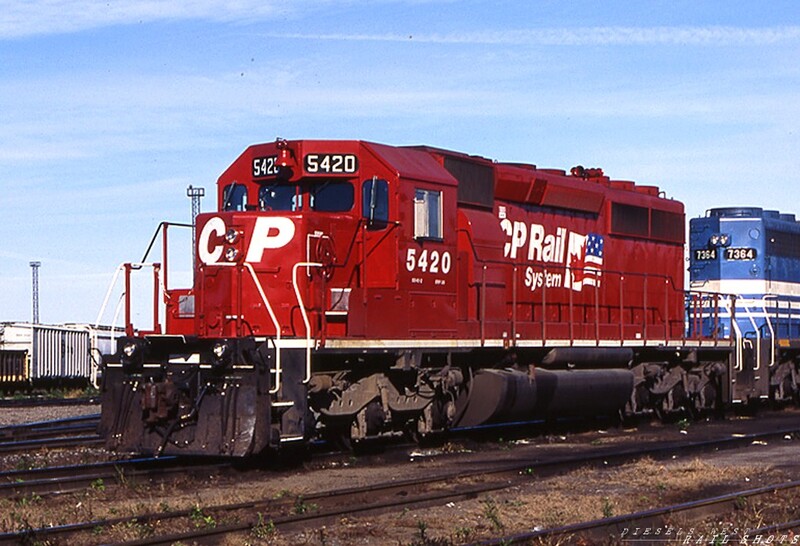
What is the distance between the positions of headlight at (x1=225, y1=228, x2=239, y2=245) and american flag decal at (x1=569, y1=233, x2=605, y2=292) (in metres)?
6.49

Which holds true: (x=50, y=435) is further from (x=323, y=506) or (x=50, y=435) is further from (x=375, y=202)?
(x=323, y=506)

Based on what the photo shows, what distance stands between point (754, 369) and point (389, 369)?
30.7 ft

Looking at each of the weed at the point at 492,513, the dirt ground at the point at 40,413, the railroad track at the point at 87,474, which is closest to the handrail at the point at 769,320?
the railroad track at the point at 87,474

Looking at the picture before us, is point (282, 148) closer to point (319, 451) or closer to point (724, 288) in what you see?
point (319, 451)

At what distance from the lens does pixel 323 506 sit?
1026 cm

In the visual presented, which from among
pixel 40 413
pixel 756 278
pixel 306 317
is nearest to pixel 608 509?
pixel 306 317

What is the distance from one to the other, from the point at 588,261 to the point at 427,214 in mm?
4941

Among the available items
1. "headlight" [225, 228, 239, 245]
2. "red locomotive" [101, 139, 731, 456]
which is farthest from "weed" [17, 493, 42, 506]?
"headlight" [225, 228, 239, 245]

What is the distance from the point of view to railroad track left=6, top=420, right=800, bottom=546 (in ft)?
28.6

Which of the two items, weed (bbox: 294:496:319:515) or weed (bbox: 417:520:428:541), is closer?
weed (bbox: 417:520:428:541)

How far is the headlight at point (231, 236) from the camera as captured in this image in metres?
13.2

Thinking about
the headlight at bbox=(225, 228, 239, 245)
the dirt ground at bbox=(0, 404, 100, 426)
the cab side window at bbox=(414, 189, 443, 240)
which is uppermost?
the cab side window at bbox=(414, 189, 443, 240)

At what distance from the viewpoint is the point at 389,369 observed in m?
14.2

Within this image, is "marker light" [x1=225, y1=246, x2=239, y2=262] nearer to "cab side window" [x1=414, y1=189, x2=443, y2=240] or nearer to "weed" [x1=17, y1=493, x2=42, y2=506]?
"cab side window" [x1=414, y1=189, x2=443, y2=240]
